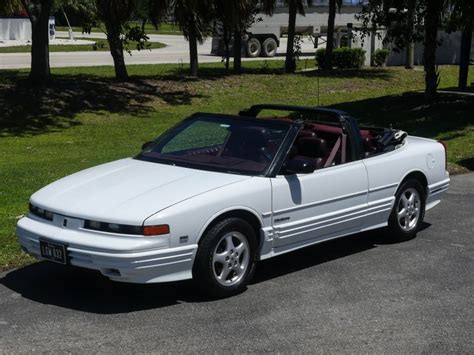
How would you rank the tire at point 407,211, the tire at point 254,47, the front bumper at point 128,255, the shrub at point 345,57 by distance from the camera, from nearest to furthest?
the front bumper at point 128,255 → the tire at point 407,211 → the shrub at point 345,57 → the tire at point 254,47

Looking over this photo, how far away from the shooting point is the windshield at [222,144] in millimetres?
6793

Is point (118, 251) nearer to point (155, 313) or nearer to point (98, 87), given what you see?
point (155, 313)

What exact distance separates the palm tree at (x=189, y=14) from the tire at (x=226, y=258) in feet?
53.6

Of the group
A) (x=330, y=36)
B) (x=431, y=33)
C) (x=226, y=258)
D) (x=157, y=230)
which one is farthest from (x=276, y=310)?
(x=330, y=36)

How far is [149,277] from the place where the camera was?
5.77m

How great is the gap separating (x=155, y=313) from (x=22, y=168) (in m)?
7.40

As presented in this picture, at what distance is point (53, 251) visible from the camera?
5965 millimetres

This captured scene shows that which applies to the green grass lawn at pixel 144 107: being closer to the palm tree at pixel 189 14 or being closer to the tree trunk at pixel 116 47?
the tree trunk at pixel 116 47

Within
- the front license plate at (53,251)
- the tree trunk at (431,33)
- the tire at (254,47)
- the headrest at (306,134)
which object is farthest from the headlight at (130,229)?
the tire at (254,47)

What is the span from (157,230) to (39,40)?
16.2 m

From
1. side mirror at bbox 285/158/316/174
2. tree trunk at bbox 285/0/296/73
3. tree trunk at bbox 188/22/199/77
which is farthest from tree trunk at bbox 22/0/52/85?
side mirror at bbox 285/158/316/174

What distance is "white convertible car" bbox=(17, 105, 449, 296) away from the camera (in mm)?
5793

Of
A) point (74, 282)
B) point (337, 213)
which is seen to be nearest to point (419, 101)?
point (337, 213)

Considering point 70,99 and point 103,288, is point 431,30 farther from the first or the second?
point 103,288
